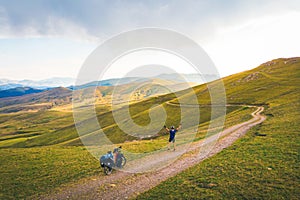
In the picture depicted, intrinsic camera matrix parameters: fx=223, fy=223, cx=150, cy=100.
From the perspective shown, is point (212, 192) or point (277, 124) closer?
point (212, 192)

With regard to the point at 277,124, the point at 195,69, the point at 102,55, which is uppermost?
the point at 102,55

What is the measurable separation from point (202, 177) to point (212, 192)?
10.1ft

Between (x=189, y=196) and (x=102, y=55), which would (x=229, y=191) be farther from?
(x=102, y=55)

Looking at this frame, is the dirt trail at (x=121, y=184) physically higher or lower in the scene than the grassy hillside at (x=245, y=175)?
higher

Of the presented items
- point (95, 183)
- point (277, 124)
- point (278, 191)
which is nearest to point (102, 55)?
point (95, 183)

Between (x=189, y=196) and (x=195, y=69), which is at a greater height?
(x=195, y=69)

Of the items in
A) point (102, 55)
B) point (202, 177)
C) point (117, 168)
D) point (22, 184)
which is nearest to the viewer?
point (102, 55)

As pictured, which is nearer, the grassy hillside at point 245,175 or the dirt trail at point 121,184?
the grassy hillside at point 245,175

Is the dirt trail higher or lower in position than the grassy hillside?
higher

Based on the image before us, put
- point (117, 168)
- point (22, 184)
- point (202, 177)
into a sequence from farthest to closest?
point (117, 168) < point (22, 184) < point (202, 177)

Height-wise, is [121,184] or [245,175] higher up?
[121,184]

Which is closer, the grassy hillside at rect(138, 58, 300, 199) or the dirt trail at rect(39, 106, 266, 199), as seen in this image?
the grassy hillside at rect(138, 58, 300, 199)

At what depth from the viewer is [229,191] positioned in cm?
1814

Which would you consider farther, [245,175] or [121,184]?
[121,184]
